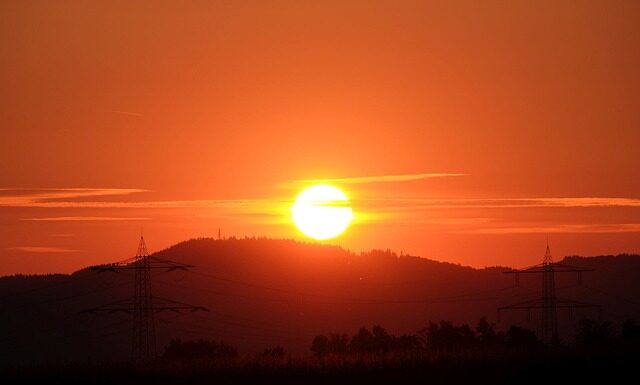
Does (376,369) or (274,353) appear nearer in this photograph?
(376,369)

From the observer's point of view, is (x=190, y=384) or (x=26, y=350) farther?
(x=26, y=350)

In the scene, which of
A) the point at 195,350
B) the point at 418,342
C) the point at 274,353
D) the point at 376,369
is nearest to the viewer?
the point at 376,369

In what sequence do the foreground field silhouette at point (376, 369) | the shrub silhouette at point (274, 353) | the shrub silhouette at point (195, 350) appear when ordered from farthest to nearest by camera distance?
1. the shrub silhouette at point (195, 350)
2. the shrub silhouette at point (274, 353)
3. the foreground field silhouette at point (376, 369)

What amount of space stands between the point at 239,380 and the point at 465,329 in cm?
5331

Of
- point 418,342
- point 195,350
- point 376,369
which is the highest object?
point 376,369

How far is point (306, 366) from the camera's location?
71625mm

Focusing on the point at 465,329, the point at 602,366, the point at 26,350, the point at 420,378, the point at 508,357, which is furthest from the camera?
the point at 26,350

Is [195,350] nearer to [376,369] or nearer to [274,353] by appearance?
[274,353]

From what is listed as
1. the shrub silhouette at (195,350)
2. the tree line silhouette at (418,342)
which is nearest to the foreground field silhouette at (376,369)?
the tree line silhouette at (418,342)

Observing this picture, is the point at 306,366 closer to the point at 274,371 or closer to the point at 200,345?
the point at 274,371

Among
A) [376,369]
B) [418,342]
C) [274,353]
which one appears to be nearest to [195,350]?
[274,353]

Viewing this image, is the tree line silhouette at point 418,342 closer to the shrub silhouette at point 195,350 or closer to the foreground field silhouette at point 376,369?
the shrub silhouette at point 195,350

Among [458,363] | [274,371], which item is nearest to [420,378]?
[458,363]

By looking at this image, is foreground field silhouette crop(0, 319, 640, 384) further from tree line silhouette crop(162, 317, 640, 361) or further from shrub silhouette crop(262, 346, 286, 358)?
tree line silhouette crop(162, 317, 640, 361)
